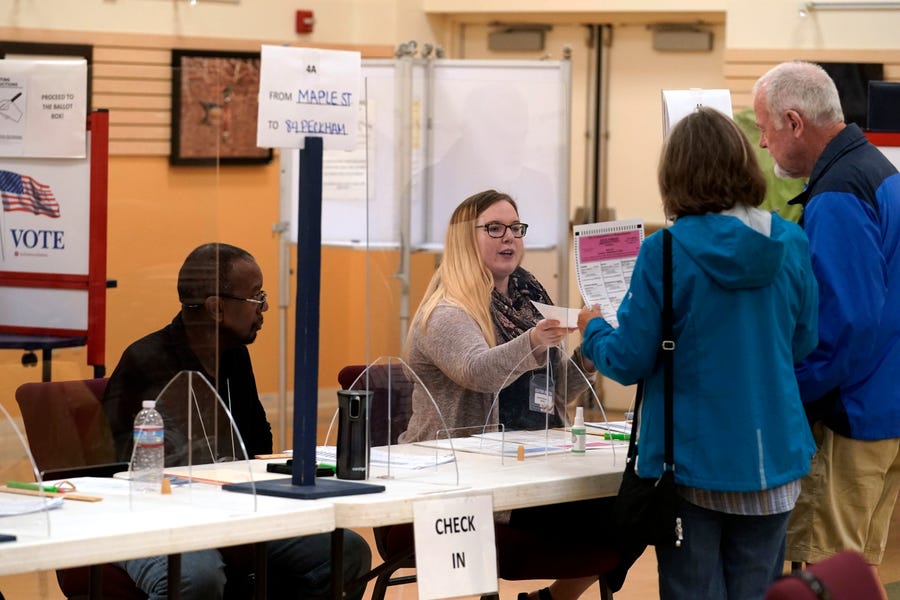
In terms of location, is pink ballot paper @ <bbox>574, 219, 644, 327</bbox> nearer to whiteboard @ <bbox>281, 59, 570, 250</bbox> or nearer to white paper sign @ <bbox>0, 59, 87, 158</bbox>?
white paper sign @ <bbox>0, 59, 87, 158</bbox>

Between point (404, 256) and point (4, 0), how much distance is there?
7.30 feet

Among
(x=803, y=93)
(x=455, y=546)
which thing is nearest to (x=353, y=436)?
(x=455, y=546)

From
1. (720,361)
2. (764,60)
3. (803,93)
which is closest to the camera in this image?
(720,361)

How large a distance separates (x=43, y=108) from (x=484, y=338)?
1.37 metres

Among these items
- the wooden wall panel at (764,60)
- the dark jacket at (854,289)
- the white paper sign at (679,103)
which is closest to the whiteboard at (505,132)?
the wooden wall panel at (764,60)

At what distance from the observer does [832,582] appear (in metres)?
1.73

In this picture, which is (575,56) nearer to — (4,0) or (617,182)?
(617,182)

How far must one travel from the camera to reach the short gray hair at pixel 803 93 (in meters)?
3.19

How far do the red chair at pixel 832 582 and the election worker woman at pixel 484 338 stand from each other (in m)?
1.60

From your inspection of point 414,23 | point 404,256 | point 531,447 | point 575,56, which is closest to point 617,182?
point 575,56

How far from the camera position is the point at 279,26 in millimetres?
7703

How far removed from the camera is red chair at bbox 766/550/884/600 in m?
1.64

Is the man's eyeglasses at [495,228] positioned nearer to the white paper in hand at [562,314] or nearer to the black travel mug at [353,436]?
the white paper in hand at [562,314]

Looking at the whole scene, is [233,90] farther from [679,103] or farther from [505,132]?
[679,103]
